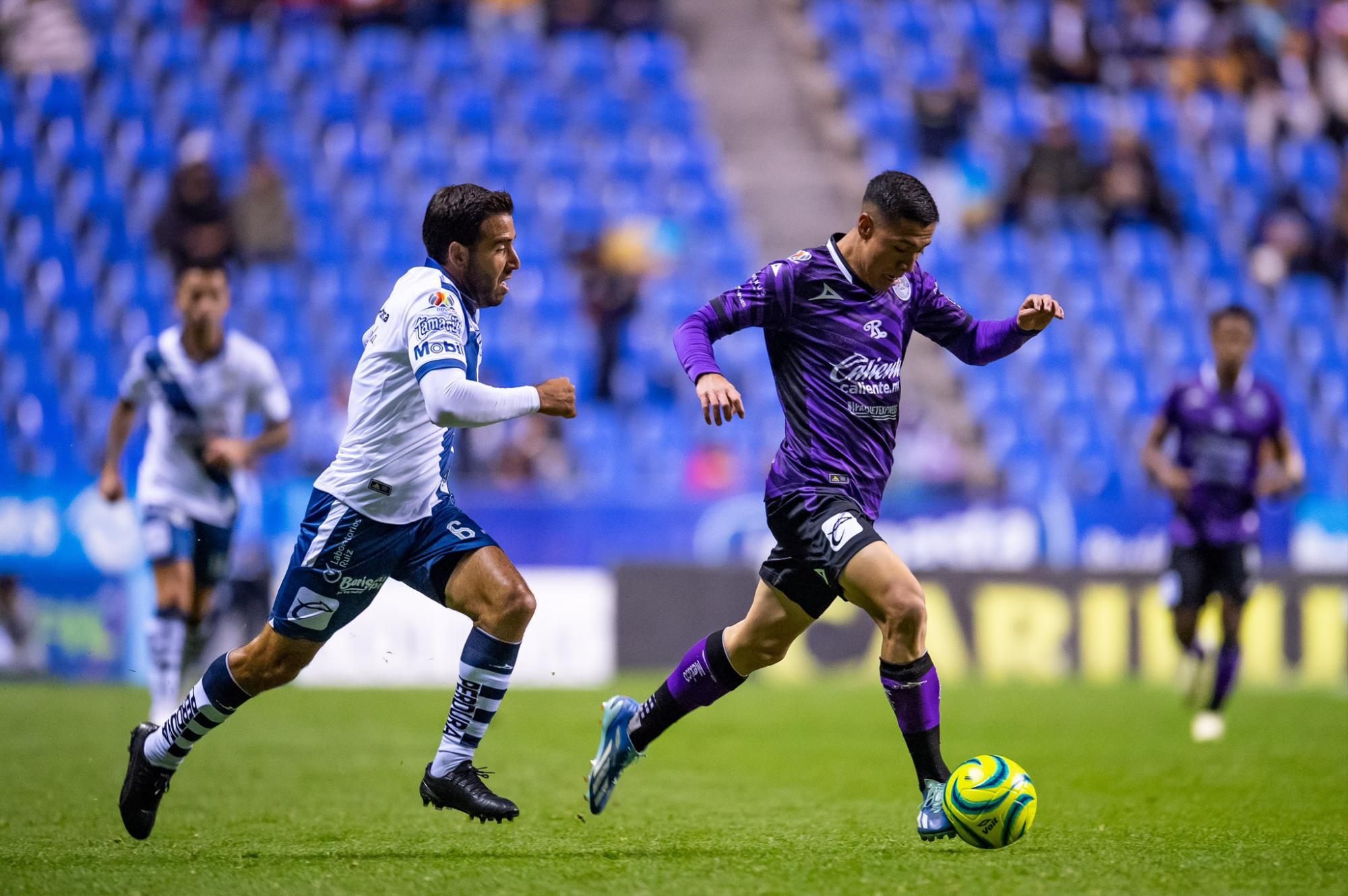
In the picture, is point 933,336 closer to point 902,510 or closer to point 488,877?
point 488,877

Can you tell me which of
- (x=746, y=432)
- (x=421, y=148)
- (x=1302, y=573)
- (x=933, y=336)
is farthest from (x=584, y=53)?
(x=933, y=336)

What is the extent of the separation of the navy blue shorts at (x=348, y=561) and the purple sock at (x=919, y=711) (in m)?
1.64

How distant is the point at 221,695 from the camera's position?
610 cm

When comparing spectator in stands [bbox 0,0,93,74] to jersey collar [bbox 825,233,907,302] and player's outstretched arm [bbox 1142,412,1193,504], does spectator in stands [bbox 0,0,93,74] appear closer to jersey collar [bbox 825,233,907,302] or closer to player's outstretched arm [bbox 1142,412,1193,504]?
player's outstretched arm [bbox 1142,412,1193,504]

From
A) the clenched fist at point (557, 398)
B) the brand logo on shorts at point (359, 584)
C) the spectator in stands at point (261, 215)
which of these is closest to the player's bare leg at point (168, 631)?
the brand logo on shorts at point (359, 584)

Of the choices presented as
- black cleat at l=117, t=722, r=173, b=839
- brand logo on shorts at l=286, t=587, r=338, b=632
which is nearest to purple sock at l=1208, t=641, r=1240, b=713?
brand logo on shorts at l=286, t=587, r=338, b=632

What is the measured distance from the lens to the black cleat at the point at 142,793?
20.4 ft

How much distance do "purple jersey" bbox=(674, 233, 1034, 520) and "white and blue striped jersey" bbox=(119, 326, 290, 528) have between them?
155 inches

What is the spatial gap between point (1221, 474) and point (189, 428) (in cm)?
660

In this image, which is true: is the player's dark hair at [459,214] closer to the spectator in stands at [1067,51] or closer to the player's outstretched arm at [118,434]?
the player's outstretched arm at [118,434]

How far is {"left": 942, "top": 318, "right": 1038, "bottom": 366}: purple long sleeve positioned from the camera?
6523 mm

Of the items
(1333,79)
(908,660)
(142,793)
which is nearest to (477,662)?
(142,793)

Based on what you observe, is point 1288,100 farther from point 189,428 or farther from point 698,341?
point 698,341

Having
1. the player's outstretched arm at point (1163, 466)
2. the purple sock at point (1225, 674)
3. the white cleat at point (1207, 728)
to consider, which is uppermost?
the player's outstretched arm at point (1163, 466)
